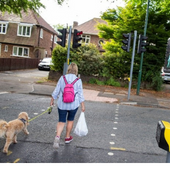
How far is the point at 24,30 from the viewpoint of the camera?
36.8 m

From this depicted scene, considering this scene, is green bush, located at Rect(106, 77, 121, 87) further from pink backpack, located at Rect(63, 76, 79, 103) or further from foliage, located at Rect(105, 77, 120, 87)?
pink backpack, located at Rect(63, 76, 79, 103)

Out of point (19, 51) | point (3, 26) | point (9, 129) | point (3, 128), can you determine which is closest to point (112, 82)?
point (9, 129)

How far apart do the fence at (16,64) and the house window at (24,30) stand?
7.03 meters

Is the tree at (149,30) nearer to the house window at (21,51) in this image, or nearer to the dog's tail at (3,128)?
the dog's tail at (3,128)

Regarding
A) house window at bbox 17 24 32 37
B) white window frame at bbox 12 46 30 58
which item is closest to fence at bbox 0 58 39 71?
white window frame at bbox 12 46 30 58

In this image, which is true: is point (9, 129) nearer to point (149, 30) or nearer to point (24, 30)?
point (149, 30)

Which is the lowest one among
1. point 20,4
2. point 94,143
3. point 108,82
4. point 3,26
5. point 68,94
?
point 94,143

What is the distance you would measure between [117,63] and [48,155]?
45.5 feet

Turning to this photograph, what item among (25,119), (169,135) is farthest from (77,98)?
(169,135)

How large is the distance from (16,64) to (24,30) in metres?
13.4

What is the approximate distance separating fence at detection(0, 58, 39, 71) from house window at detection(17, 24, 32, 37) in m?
7.03

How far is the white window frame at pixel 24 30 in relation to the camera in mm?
36478

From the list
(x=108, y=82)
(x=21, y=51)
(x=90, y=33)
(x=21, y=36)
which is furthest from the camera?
(x=90, y=33)

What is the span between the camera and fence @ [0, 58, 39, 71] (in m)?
22.4
